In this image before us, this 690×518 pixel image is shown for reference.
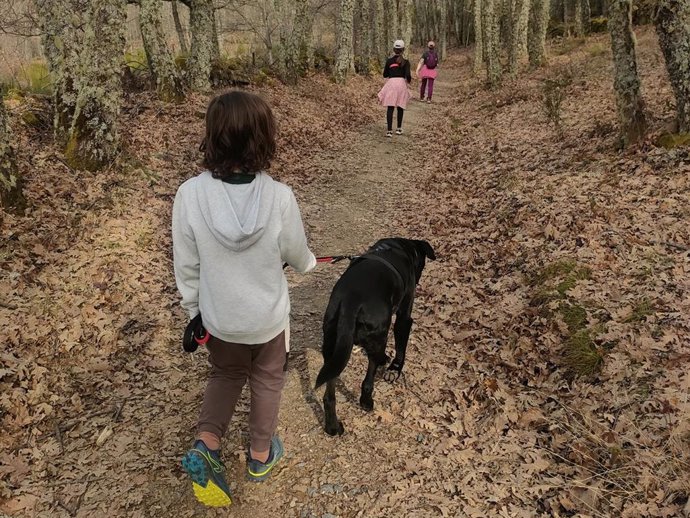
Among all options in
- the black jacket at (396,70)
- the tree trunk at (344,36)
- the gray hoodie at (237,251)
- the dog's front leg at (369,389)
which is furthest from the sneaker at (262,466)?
the tree trunk at (344,36)

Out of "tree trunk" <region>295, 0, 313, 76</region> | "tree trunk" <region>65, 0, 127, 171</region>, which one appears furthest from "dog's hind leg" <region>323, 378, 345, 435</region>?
"tree trunk" <region>295, 0, 313, 76</region>

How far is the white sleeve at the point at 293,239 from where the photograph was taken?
2.83 metres

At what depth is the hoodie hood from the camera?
2639mm

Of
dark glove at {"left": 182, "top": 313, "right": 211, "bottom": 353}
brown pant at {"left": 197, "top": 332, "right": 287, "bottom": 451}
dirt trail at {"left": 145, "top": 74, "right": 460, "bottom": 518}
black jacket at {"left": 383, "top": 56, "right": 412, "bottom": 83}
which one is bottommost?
dirt trail at {"left": 145, "top": 74, "right": 460, "bottom": 518}

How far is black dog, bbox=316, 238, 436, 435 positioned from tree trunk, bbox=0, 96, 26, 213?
15.2 feet

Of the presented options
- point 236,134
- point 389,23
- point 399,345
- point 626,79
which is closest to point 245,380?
point 236,134

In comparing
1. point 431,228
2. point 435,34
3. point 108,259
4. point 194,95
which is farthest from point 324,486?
point 435,34

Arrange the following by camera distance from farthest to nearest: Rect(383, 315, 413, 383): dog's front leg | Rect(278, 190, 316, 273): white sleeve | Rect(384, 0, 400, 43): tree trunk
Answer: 1. Rect(384, 0, 400, 43): tree trunk
2. Rect(383, 315, 413, 383): dog's front leg
3. Rect(278, 190, 316, 273): white sleeve

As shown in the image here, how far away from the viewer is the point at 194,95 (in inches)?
506

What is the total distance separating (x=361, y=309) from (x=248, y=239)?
1.25 metres

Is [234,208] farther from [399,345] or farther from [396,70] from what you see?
[396,70]

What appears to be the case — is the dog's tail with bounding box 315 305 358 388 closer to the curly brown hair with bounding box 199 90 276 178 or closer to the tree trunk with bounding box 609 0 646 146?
the curly brown hair with bounding box 199 90 276 178

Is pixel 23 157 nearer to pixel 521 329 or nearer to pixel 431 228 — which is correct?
pixel 431 228

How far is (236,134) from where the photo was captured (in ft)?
8.40
